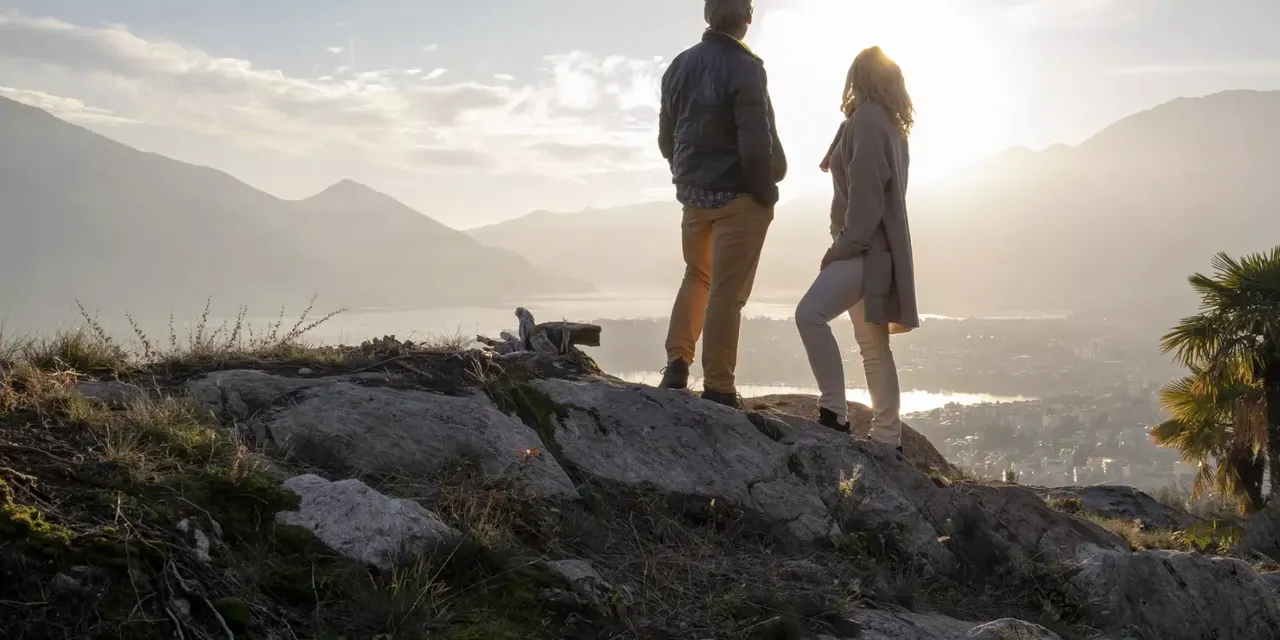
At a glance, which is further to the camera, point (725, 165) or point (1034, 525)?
point (725, 165)

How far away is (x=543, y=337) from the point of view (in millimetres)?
5723

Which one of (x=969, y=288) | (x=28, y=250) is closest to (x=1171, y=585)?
(x=28, y=250)

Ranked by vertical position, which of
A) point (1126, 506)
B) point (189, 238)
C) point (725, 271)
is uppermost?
point (189, 238)

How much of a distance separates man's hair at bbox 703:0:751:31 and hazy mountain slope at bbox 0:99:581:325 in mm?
16855

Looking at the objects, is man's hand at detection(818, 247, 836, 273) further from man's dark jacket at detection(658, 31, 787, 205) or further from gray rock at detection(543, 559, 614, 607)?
gray rock at detection(543, 559, 614, 607)

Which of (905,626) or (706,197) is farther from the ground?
(706,197)

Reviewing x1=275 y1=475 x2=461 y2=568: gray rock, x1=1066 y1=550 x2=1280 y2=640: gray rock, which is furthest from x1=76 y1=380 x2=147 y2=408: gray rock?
x1=1066 y1=550 x2=1280 y2=640: gray rock

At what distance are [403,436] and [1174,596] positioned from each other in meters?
3.85

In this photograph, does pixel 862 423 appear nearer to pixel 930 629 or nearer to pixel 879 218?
pixel 879 218

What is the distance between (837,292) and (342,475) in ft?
10.5

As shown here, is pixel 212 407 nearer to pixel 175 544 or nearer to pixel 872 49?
pixel 175 544

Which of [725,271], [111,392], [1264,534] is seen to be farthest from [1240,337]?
[111,392]

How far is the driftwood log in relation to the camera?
5.64 metres

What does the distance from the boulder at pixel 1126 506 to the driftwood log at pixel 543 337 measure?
5.57 meters
